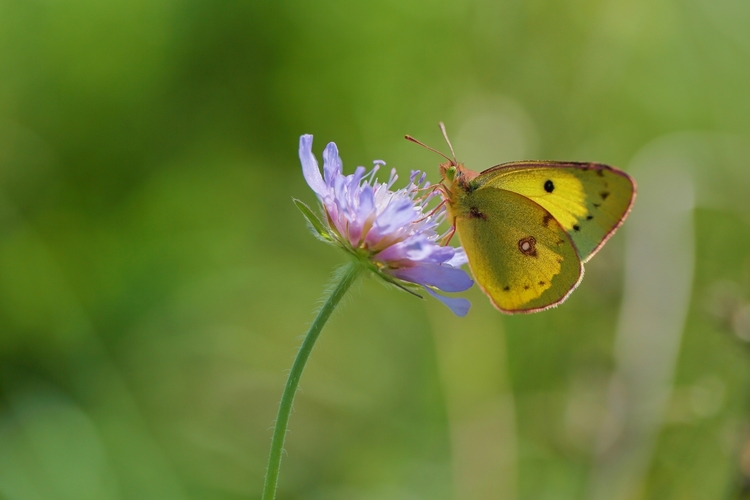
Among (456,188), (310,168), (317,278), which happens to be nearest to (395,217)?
(310,168)

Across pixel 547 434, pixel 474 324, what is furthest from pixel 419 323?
pixel 547 434

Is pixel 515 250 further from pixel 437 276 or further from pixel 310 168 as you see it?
pixel 310 168

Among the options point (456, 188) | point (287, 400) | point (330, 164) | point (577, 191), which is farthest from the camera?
point (456, 188)

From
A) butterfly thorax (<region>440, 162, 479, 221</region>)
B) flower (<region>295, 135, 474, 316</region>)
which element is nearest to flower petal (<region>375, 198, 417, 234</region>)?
flower (<region>295, 135, 474, 316</region>)

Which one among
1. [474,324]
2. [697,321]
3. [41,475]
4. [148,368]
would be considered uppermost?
[697,321]

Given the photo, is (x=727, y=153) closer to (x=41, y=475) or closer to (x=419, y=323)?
(x=419, y=323)
